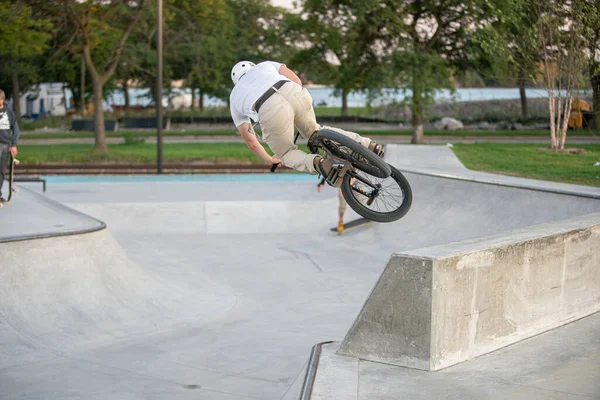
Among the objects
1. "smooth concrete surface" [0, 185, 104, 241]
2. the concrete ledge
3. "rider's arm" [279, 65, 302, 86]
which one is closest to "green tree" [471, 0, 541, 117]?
"smooth concrete surface" [0, 185, 104, 241]

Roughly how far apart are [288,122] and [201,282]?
22.4 ft

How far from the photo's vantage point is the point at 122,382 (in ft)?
27.0

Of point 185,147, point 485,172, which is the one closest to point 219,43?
point 185,147

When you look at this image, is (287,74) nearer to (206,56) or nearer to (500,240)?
(500,240)

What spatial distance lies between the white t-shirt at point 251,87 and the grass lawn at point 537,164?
10.1m

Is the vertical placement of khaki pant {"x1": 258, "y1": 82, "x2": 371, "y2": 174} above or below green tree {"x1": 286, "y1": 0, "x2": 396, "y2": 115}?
below

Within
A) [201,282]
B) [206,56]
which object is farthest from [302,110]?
[206,56]

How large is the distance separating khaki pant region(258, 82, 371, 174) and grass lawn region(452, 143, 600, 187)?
31.6 ft

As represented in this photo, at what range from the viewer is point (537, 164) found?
19.9 m

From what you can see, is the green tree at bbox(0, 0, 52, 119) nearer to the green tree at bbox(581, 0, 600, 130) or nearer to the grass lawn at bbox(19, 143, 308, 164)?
the grass lawn at bbox(19, 143, 308, 164)

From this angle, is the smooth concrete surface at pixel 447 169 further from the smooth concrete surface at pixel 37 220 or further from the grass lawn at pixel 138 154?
the grass lawn at pixel 138 154

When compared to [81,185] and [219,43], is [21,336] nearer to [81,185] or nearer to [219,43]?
[81,185]

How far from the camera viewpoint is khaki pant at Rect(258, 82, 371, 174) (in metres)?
7.36

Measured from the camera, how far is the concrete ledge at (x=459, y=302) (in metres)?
6.97
